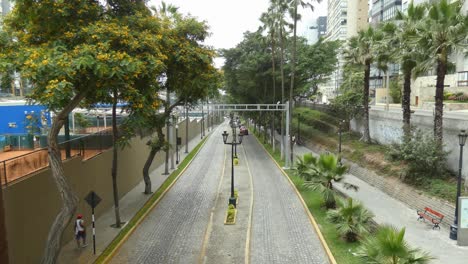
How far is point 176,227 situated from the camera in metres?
18.8

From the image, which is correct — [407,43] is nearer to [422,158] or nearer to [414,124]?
[422,158]

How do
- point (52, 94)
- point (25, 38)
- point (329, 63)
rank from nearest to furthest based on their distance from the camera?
1. point (52, 94)
2. point (25, 38)
3. point (329, 63)

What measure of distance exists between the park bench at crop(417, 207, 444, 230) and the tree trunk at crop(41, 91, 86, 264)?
1440 centimetres

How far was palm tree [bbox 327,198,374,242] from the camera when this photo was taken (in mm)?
15359

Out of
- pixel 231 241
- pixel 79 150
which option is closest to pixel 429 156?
pixel 231 241

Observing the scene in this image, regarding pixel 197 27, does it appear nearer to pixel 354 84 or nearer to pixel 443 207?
pixel 443 207

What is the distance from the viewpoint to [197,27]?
20062 mm

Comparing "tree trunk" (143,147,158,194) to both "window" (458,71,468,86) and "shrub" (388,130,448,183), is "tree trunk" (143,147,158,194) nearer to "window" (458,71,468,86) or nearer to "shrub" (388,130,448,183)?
"shrub" (388,130,448,183)

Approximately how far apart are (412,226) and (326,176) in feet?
14.1

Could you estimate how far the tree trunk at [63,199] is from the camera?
460 inches

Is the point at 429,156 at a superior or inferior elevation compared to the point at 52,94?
inferior

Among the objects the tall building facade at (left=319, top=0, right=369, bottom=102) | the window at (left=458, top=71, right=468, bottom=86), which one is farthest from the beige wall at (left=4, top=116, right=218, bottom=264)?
the tall building facade at (left=319, top=0, right=369, bottom=102)

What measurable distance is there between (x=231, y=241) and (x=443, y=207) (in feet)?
31.9

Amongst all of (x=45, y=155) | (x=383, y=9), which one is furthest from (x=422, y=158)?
(x=383, y=9)
